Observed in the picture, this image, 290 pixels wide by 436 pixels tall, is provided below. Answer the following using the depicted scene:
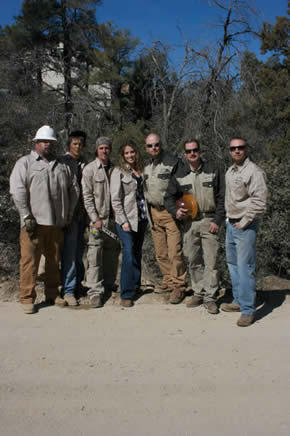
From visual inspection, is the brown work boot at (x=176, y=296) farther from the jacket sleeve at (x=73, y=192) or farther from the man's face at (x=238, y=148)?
the man's face at (x=238, y=148)

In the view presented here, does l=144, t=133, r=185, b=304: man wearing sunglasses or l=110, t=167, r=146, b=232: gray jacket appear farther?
l=144, t=133, r=185, b=304: man wearing sunglasses

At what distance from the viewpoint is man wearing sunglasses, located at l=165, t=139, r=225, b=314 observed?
16.5 ft

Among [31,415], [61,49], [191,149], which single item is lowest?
[31,415]

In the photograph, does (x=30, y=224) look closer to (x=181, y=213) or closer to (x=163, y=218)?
(x=163, y=218)

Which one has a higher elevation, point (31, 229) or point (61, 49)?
point (61, 49)

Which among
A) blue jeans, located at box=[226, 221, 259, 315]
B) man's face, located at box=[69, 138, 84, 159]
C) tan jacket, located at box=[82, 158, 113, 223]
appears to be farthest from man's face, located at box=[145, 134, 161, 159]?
blue jeans, located at box=[226, 221, 259, 315]

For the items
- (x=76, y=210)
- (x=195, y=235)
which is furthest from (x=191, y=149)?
(x=76, y=210)

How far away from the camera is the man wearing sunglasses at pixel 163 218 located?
17.4 ft

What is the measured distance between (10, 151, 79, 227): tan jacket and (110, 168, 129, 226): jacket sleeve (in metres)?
0.57

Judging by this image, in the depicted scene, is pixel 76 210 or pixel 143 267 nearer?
pixel 76 210

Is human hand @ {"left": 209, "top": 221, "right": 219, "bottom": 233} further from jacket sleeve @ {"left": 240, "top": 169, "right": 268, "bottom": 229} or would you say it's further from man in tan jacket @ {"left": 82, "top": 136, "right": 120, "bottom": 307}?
man in tan jacket @ {"left": 82, "top": 136, "right": 120, "bottom": 307}

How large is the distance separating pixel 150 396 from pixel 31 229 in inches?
97.4

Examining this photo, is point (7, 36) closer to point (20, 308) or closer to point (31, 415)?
point (20, 308)

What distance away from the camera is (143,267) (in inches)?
286
